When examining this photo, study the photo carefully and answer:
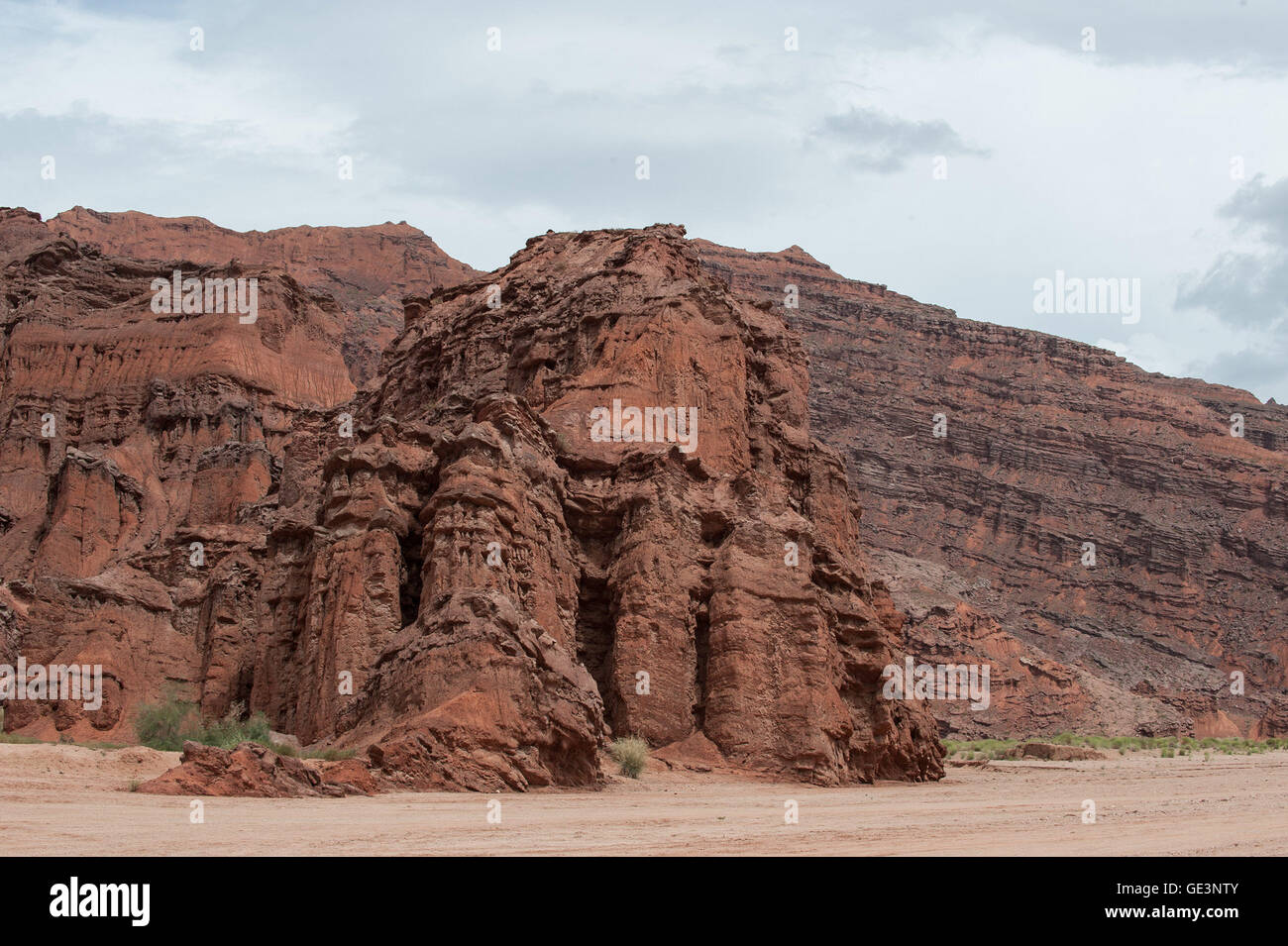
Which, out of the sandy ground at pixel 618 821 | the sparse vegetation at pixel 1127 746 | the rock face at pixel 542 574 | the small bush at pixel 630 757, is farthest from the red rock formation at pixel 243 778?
the sparse vegetation at pixel 1127 746

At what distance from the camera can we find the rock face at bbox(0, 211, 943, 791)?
23.8 metres

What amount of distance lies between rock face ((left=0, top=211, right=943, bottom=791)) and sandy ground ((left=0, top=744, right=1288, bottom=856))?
2002mm

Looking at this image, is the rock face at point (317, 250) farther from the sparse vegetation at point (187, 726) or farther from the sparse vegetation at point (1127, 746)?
the sparse vegetation at point (187, 726)

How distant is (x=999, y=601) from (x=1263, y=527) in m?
34.1

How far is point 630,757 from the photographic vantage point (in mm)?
26312

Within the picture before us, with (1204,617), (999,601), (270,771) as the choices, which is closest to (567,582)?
(270,771)

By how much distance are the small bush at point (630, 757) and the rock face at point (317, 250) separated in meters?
117

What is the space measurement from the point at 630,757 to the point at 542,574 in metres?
4.52

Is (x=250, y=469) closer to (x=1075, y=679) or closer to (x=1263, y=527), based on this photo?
(x=1075, y=679)

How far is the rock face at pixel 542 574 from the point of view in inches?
936

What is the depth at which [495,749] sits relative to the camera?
22.2 metres

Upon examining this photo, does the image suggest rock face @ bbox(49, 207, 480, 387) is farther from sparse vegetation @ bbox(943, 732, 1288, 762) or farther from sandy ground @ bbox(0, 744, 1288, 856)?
sandy ground @ bbox(0, 744, 1288, 856)

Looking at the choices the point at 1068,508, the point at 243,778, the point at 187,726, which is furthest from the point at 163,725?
the point at 1068,508

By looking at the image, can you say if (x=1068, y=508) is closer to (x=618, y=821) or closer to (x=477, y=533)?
(x=477, y=533)
